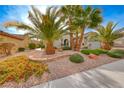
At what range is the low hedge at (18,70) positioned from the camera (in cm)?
425

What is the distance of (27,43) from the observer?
6.87m

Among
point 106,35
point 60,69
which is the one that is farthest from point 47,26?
point 106,35

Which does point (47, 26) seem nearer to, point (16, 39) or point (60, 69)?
point (16, 39)

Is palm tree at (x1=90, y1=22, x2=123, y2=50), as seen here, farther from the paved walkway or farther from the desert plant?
the desert plant

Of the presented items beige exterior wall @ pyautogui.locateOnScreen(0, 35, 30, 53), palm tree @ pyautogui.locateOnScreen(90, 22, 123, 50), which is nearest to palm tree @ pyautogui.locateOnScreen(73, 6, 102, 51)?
palm tree @ pyautogui.locateOnScreen(90, 22, 123, 50)

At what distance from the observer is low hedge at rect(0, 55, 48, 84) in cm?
425

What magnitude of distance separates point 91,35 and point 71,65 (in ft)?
9.59

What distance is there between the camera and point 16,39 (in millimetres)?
6770

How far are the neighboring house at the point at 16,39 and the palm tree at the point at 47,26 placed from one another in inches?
21.9

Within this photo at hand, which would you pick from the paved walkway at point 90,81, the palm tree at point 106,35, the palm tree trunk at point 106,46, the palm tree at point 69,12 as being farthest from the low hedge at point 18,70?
the palm tree at point 106,35

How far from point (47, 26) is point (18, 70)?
2463 millimetres
